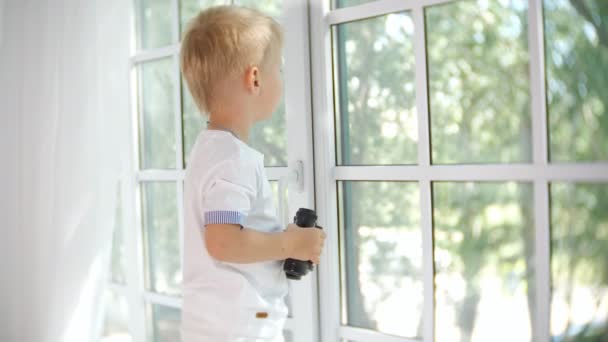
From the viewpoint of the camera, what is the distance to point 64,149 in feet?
6.88

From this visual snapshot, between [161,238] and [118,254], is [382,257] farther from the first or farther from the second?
[118,254]

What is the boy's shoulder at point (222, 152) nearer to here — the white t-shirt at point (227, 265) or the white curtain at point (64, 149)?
the white t-shirt at point (227, 265)

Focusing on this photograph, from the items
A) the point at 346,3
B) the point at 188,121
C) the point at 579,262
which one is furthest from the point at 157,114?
→ the point at 579,262

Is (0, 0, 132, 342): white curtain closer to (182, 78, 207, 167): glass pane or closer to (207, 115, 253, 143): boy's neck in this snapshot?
(182, 78, 207, 167): glass pane

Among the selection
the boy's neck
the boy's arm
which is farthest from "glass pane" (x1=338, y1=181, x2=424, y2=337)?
the boy's neck

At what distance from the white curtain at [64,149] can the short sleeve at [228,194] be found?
941 millimetres

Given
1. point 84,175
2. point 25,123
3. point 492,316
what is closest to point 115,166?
point 84,175

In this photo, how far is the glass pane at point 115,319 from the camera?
2.49 meters

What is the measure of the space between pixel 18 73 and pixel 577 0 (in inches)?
71.0

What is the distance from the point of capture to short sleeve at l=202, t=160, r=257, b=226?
3.96 feet

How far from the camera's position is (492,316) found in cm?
139

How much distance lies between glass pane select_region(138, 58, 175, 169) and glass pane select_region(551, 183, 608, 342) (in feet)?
4.27

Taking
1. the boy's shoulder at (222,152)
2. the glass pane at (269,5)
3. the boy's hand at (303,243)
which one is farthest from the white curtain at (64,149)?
the boy's hand at (303,243)

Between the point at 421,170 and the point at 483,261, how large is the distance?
245mm
